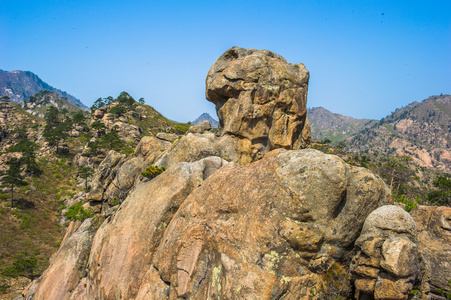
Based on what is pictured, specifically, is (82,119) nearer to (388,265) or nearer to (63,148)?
(63,148)

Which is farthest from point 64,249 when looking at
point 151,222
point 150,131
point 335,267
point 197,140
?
point 150,131

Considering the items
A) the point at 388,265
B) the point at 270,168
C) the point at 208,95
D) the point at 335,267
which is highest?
the point at 208,95

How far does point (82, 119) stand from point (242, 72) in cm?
9384

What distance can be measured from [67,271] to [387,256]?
22.5 meters

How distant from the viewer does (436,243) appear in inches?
513

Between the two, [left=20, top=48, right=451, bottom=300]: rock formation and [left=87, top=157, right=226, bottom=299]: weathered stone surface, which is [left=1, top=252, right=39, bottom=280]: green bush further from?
[left=87, top=157, right=226, bottom=299]: weathered stone surface

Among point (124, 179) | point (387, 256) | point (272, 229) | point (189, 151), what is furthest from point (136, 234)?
point (387, 256)

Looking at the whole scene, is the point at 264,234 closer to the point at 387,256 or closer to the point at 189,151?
the point at 387,256

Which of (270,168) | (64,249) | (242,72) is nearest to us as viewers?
(270,168)

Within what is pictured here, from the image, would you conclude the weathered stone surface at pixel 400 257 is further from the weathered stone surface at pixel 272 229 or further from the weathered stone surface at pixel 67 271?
the weathered stone surface at pixel 67 271

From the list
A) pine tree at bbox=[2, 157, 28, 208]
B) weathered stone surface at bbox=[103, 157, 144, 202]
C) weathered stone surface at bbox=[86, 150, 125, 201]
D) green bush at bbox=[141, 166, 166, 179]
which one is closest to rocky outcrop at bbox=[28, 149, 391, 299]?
green bush at bbox=[141, 166, 166, 179]

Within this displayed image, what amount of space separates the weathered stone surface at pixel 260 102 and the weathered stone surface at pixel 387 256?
49.1ft

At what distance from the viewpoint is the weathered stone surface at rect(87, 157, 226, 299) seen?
15.5 m

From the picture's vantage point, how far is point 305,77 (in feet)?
87.9
